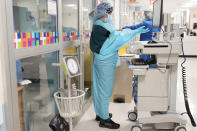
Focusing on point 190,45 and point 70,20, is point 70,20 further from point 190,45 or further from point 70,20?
point 190,45

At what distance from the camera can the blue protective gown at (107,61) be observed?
261 cm

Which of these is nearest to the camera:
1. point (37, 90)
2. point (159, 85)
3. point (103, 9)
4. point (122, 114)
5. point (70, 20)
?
point (37, 90)

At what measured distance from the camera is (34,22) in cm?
186

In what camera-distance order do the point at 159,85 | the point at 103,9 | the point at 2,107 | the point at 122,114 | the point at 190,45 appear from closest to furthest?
1. the point at 2,107
2. the point at 159,85
3. the point at 103,9
4. the point at 122,114
5. the point at 190,45

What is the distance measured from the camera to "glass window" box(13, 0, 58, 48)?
5.22 feet

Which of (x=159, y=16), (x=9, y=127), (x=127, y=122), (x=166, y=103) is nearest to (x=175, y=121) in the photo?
(x=166, y=103)

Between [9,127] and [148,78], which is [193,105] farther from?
[9,127]

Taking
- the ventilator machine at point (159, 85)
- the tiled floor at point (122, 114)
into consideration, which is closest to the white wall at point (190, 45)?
the tiled floor at point (122, 114)

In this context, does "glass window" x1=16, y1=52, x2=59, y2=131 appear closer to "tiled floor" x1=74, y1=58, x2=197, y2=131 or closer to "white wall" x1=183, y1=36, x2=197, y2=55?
"tiled floor" x1=74, y1=58, x2=197, y2=131

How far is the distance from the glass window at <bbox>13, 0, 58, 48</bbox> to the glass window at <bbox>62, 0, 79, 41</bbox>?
346 mm

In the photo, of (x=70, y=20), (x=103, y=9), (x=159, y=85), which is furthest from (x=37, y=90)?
(x=159, y=85)

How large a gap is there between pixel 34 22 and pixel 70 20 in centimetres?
98

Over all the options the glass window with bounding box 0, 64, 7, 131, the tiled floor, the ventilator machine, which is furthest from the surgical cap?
the glass window with bounding box 0, 64, 7, 131

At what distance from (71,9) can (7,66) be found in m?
1.67
